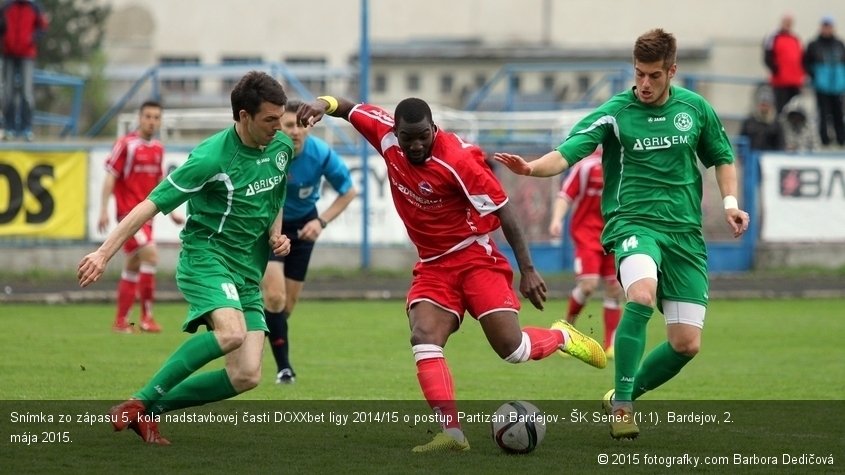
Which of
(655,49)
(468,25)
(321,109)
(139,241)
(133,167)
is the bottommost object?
(139,241)

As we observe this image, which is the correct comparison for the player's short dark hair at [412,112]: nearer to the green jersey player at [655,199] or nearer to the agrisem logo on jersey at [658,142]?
the green jersey player at [655,199]

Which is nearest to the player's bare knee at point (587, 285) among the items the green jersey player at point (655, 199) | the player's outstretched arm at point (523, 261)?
the green jersey player at point (655, 199)

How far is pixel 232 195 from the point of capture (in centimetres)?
827

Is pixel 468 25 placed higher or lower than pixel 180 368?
higher

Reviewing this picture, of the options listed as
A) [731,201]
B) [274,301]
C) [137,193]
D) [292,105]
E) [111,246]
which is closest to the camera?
[111,246]

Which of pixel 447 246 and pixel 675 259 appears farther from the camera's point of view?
pixel 675 259

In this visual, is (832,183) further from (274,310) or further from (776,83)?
(274,310)

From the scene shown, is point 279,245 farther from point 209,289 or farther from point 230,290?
point 209,289

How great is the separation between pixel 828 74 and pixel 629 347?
1893cm

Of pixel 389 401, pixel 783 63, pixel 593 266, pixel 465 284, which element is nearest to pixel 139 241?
pixel 593 266

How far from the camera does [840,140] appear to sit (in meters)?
26.4

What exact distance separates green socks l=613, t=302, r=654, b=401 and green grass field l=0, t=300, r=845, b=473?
32cm

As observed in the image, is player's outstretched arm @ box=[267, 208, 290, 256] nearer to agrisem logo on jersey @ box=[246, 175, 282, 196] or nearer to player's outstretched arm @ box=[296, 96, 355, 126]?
agrisem logo on jersey @ box=[246, 175, 282, 196]

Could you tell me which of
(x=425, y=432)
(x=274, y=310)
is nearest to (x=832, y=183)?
(x=274, y=310)
